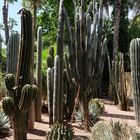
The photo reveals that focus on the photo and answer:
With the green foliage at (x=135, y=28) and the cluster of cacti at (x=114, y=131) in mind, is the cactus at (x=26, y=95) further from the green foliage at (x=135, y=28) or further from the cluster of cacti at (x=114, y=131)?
the green foliage at (x=135, y=28)

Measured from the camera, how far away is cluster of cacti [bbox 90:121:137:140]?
6669 mm

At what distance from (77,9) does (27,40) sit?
342 centimetres

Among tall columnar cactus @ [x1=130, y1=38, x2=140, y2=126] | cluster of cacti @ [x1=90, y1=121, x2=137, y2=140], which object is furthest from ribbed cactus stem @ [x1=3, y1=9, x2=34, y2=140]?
tall columnar cactus @ [x1=130, y1=38, x2=140, y2=126]

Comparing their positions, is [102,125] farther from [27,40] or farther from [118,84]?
[118,84]

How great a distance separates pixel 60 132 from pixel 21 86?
4.36 feet

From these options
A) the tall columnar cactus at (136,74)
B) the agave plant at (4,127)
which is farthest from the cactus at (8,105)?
the tall columnar cactus at (136,74)

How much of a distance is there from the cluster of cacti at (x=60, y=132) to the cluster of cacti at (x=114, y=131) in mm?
1025

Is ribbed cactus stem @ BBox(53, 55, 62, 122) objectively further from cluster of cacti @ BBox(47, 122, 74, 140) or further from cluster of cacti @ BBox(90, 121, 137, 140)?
cluster of cacti @ BBox(90, 121, 137, 140)

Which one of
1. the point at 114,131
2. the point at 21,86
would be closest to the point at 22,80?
the point at 21,86

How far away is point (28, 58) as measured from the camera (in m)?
9.03

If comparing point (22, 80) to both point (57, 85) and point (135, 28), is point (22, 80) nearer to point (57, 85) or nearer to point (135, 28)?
point (57, 85)

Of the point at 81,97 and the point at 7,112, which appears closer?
the point at 7,112

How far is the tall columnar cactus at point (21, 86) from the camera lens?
336 inches

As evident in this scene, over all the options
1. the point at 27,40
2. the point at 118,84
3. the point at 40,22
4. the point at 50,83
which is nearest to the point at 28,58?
the point at 27,40
